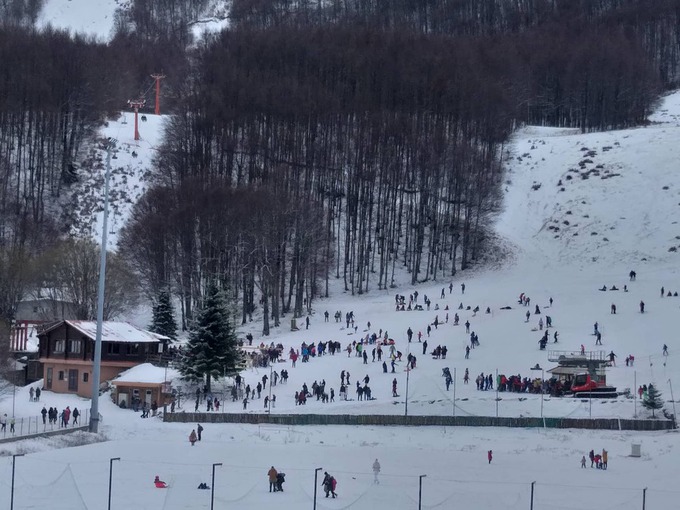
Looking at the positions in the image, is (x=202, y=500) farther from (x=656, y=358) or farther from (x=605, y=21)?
(x=605, y=21)

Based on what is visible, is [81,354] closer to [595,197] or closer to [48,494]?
[48,494]

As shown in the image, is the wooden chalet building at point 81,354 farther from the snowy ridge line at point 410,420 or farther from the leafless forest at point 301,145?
the leafless forest at point 301,145

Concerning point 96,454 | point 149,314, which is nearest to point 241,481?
point 96,454

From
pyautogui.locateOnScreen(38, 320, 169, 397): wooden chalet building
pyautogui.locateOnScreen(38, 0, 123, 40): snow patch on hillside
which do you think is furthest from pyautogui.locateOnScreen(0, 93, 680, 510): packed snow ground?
pyautogui.locateOnScreen(38, 0, 123, 40): snow patch on hillside

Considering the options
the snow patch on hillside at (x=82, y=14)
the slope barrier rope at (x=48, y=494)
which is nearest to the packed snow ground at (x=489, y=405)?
the slope barrier rope at (x=48, y=494)

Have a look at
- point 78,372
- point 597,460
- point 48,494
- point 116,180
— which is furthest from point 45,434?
point 116,180
